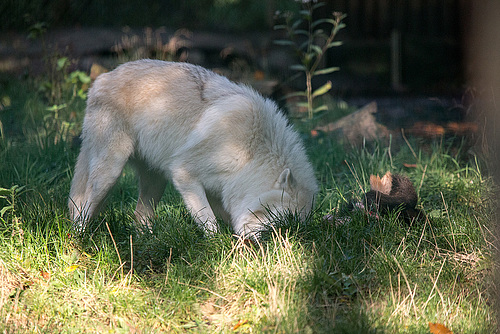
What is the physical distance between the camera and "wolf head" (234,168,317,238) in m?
3.74

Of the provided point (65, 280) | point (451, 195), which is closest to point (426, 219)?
point (451, 195)

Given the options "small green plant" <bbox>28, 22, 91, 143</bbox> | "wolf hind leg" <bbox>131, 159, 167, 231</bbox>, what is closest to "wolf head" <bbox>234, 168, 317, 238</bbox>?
"wolf hind leg" <bbox>131, 159, 167, 231</bbox>

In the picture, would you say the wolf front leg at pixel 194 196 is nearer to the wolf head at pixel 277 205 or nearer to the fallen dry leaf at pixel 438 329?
the wolf head at pixel 277 205

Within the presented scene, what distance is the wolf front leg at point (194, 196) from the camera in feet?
13.2

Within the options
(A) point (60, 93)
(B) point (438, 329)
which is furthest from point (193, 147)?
(A) point (60, 93)

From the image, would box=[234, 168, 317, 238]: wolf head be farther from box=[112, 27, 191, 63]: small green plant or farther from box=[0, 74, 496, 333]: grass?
box=[112, 27, 191, 63]: small green plant

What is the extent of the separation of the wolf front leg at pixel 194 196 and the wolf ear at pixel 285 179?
60 cm

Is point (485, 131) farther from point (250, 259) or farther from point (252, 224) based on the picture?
point (250, 259)

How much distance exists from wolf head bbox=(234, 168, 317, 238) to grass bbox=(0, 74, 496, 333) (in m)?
0.13

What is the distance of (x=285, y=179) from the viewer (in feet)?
12.5

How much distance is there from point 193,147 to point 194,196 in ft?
1.32

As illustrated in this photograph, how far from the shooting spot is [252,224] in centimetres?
375

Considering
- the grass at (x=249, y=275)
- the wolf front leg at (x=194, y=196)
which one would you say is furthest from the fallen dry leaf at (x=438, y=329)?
the wolf front leg at (x=194, y=196)

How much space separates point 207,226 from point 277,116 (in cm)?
111
